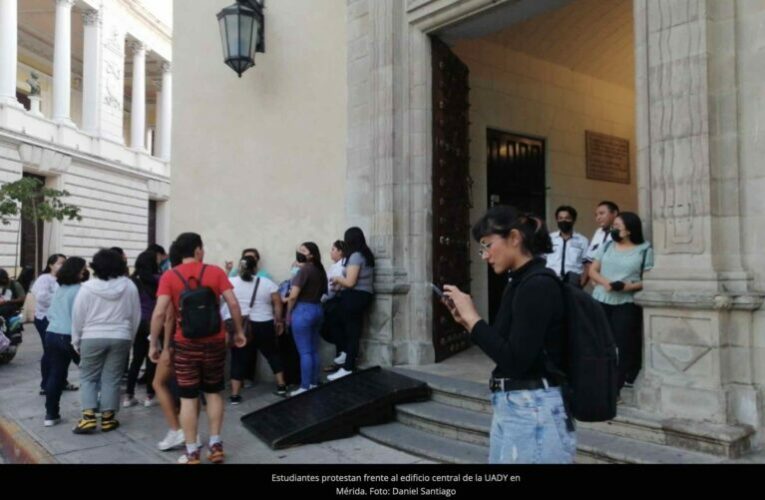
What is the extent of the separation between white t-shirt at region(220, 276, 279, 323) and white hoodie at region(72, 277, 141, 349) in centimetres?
126

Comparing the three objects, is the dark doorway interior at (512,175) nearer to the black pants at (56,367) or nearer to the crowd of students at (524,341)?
the black pants at (56,367)

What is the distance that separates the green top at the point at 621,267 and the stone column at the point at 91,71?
2852 centimetres

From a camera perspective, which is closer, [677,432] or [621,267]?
[677,432]

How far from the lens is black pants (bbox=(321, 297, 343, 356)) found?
6902mm

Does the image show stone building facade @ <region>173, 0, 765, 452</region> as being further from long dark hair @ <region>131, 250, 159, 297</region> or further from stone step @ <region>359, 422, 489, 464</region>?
long dark hair @ <region>131, 250, 159, 297</region>

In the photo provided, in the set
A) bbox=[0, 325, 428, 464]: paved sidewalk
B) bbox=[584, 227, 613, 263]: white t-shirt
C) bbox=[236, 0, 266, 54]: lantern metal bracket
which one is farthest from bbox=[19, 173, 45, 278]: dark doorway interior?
bbox=[584, 227, 613, 263]: white t-shirt

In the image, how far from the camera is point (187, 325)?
450cm

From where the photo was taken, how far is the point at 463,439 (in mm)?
4930

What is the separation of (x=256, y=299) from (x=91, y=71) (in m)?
27.0

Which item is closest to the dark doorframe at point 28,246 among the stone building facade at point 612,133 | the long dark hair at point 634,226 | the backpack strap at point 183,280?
the stone building facade at point 612,133

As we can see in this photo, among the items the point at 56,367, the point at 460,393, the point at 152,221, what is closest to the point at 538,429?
the point at 460,393

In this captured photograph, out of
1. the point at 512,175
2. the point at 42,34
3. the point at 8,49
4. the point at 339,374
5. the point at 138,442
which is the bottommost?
the point at 138,442

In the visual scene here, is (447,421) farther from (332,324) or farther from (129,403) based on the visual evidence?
(129,403)
